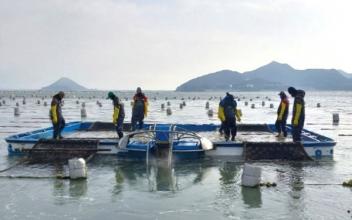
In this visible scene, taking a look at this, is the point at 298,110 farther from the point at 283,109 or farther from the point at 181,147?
the point at 181,147

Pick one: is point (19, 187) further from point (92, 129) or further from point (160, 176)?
point (92, 129)

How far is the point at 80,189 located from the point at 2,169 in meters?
3.75

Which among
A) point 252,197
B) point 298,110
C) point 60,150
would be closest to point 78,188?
point 252,197

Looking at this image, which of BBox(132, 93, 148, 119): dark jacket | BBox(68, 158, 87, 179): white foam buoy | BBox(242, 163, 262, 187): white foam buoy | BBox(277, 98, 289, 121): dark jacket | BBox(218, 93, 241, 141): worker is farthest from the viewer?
BBox(132, 93, 148, 119): dark jacket

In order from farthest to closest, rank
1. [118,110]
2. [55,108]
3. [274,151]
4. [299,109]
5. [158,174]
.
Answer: [118,110]
[55,108]
[299,109]
[274,151]
[158,174]

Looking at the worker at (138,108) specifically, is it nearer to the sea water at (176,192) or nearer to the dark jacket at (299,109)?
the sea water at (176,192)

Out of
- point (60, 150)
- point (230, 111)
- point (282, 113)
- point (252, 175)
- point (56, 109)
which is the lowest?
point (252, 175)

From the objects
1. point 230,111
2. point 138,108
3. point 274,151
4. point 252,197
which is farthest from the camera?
point 138,108

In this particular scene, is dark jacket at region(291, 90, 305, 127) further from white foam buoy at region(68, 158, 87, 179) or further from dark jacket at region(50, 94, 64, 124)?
dark jacket at region(50, 94, 64, 124)

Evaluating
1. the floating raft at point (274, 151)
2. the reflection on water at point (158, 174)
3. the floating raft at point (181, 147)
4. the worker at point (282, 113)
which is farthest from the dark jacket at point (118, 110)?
the worker at point (282, 113)

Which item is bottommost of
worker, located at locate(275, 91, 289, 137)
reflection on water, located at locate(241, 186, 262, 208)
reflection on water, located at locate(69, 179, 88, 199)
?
reflection on water, located at locate(241, 186, 262, 208)

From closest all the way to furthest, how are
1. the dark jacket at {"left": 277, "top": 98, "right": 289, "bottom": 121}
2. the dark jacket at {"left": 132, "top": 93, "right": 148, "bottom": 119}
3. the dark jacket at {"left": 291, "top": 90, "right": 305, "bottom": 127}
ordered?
the dark jacket at {"left": 291, "top": 90, "right": 305, "bottom": 127} < the dark jacket at {"left": 277, "top": 98, "right": 289, "bottom": 121} < the dark jacket at {"left": 132, "top": 93, "right": 148, "bottom": 119}

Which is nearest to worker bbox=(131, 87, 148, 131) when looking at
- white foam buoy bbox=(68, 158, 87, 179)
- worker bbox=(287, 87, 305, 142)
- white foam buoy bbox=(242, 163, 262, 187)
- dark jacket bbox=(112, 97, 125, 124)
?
dark jacket bbox=(112, 97, 125, 124)

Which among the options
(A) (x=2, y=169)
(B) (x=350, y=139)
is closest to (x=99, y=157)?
(A) (x=2, y=169)
